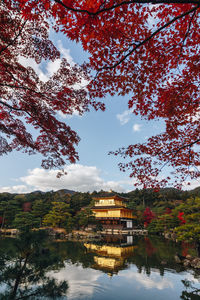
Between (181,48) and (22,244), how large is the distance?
5.71m

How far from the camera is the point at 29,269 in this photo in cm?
334

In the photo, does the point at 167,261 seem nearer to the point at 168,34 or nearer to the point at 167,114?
the point at 167,114

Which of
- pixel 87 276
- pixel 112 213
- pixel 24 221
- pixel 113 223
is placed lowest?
pixel 113 223

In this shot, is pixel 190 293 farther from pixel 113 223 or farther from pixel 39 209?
pixel 39 209

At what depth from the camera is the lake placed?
3219 millimetres

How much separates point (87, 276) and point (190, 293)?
3397 millimetres

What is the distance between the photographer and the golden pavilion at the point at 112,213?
27.2m

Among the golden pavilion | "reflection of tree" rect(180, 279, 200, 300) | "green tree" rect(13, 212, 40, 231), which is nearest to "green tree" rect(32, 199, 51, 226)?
"green tree" rect(13, 212, 40, 231)

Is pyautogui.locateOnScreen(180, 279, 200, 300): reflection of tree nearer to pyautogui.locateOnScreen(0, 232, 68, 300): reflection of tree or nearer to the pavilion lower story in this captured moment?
pyautogui.locateOnScreen(0, 232, 68, 300): reflection of tree

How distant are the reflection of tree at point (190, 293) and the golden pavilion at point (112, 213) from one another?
21.1 metres

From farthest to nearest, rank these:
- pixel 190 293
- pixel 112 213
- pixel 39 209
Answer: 1. pixel 112 213
2. pixel 39 209
3. pixel 190 293

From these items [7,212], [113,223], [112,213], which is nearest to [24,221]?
[7,212]

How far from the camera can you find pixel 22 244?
338 cm

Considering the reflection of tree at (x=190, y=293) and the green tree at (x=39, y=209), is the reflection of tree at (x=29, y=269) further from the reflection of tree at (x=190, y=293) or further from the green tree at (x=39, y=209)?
the green tree at (x=39, y=209)
